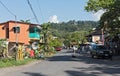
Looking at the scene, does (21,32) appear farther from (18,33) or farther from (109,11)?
(109,11)

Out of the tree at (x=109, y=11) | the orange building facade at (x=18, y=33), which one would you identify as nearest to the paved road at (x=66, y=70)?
the tree at (x=109, y=11)

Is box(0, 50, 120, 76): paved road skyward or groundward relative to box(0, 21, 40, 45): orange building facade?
groundward

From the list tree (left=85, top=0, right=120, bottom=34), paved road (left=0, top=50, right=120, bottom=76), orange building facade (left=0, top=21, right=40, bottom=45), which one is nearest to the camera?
paved road (left=0, top=50, right=120, bottom=76)

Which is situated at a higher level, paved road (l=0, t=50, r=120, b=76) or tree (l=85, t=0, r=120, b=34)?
tree (l=85, t=0, r=120, b=34)

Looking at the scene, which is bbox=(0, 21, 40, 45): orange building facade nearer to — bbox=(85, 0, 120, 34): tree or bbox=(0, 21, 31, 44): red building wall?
bbox=(0, 21, 31, 44): red building wall

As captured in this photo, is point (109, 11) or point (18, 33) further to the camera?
point (18, 33)

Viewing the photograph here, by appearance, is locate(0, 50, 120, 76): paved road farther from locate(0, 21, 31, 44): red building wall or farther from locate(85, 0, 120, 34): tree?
locate(0, 21, 31, 44): red building wall

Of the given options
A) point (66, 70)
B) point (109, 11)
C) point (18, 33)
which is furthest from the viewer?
point (18, 33)

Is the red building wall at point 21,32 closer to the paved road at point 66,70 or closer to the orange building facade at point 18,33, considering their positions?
the orange building facade at point 18,33

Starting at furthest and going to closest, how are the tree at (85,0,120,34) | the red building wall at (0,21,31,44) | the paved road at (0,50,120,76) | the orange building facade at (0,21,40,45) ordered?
the red building wall at (0,21,31,44) < the orange building facade at (0,21,40,45) < the tree at (85,0,120,34) < the paved road at (0,50,120,76)

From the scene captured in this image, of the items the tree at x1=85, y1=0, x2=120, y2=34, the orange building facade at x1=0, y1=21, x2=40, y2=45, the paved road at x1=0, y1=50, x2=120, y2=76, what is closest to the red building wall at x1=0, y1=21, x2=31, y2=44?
the orange building facade at x1=0, y1=21, x2=40, y2=45

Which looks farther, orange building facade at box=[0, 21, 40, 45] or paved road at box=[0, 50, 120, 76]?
orange building facade at box=[0, 21, 40, 45]

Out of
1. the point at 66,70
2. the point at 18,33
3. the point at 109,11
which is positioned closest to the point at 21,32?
the point at 18,33

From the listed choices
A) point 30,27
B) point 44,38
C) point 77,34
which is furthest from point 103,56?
point 77,34
